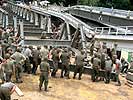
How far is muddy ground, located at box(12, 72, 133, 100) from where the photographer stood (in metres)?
17.5

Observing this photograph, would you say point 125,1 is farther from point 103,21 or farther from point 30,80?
point 30,80

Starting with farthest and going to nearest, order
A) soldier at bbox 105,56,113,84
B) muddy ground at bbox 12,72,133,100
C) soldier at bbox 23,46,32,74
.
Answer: soldier at bbox 23,46,32,74
soldier at bbox 105,56,113,84
muddy ground at bbox 12,72,133,100

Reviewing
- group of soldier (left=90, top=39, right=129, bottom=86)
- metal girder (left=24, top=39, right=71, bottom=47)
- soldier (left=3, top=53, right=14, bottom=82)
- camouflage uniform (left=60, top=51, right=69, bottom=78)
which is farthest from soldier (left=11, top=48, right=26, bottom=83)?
metal girder (left=24, top=39, right=71, bottom=47)

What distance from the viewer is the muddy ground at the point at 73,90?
57.4 feet

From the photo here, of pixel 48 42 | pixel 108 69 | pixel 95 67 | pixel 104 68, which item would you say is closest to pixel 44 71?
pixel 95 67

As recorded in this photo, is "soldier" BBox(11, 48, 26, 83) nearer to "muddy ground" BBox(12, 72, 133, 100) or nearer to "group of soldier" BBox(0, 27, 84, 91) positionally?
"group of soldier" BBox(0, 27, 84, 91)

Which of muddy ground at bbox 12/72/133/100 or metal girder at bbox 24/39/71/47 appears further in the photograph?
metal girder at bbox 24/39/71/47

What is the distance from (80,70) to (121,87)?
7.85ft

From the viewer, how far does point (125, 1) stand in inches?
1991

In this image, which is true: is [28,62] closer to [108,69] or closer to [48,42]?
[108,69]

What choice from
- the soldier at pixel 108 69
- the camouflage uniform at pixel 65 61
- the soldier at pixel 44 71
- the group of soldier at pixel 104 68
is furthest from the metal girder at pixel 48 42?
the soldier at pixel 44 71

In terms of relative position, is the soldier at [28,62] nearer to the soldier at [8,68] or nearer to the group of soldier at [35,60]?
the group of soldier at [35,60]

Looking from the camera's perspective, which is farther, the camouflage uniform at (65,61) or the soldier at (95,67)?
the camouflage uniform at (65,61)

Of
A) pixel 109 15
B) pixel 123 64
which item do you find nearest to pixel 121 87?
pixel 123 64
